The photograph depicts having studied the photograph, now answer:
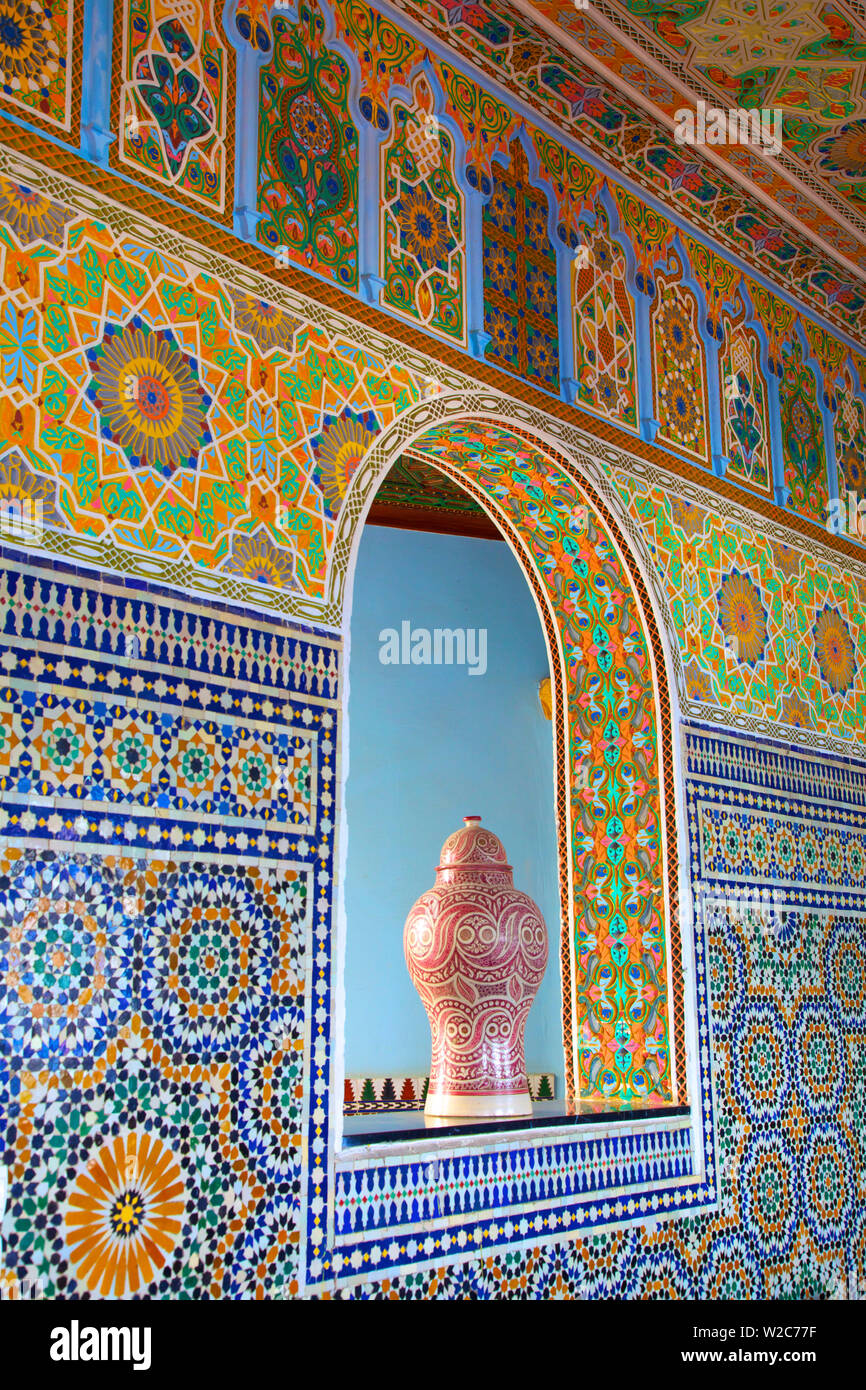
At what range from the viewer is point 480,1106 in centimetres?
303

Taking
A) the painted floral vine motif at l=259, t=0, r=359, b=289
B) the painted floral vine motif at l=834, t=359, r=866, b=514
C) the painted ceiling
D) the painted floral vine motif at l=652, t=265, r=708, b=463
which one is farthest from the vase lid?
the painted floral vine motif at l=834, t=359, r=866, b=514

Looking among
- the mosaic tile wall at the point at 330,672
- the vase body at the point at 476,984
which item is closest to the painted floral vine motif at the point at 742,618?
the mosaic tile wall at the point at 330,672

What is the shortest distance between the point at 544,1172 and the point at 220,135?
250 centimetres

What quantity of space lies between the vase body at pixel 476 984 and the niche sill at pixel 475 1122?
0.24 feet

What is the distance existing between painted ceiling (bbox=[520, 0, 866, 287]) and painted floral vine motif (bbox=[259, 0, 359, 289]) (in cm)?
67

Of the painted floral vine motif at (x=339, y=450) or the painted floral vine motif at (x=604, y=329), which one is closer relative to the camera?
the painted floral vine motif at (x=339, y=450)

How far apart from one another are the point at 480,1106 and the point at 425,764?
8.75 feet

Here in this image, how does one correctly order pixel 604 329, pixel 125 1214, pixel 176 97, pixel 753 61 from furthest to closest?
pixel 604 329 → pixel 753 61 → pixel 176 97 → pixel 125 1214

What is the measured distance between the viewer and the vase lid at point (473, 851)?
3145 mm

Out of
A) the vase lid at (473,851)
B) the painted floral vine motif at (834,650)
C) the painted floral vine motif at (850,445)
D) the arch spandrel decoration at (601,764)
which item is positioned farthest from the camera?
the painted floral vine motif at (850,445)

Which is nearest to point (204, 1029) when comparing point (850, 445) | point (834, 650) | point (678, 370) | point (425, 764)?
point (678, 370)

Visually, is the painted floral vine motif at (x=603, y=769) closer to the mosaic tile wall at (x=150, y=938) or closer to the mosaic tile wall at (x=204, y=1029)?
the mosaic tile wall at (x=204, y=1029)

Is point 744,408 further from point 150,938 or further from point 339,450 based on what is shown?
point 150,938

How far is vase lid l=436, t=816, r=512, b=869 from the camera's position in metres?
3.14
